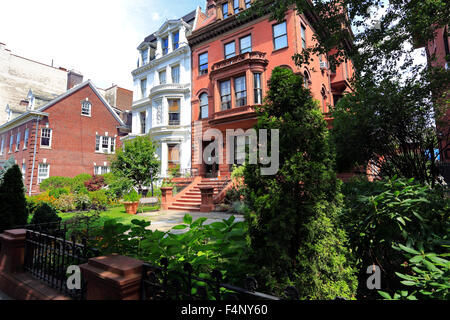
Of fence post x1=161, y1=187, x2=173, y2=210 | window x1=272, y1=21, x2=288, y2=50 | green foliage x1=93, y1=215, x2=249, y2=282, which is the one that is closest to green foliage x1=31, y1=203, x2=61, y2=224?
green foliage x1=93, y1=215, x2=249, y2=282

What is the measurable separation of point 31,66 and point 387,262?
43546 mm

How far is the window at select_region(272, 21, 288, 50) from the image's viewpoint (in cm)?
1559

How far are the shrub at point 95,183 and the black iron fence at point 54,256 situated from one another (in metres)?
19.5

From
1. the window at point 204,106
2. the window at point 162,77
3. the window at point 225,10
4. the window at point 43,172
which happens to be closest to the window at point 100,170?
the window at point 43,172

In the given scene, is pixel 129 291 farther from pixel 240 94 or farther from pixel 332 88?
pixel 332 88

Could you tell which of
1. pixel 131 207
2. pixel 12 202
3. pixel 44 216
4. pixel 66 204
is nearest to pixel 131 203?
pixel 131 207

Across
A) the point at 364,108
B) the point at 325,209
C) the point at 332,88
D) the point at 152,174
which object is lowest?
the point at 325,209

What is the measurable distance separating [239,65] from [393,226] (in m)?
15.8

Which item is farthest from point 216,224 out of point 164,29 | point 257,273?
point 164,29

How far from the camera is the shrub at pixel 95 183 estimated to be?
21.5 m

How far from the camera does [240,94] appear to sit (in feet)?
54.5

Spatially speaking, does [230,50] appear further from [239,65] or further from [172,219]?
[172,219]

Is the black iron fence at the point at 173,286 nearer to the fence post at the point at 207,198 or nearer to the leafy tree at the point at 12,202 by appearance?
the leafy tree at the point at 12,202

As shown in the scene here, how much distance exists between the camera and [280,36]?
51.7ft
